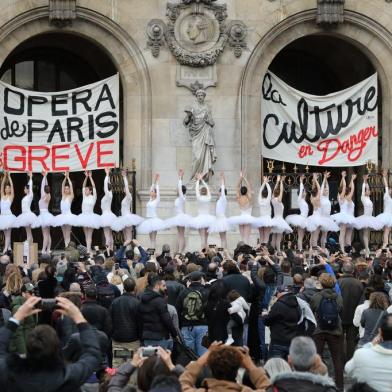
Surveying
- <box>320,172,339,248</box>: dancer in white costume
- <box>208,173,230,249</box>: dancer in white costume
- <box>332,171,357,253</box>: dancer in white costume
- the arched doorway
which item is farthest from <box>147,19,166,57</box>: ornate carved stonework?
<box>332,171,357,253</box>: dancer in white costume

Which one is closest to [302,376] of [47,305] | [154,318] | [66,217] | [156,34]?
[47,305]

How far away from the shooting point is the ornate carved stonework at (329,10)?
32031 mm

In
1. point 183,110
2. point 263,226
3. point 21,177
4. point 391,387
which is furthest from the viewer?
point 21,177

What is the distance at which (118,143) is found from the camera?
31.4 m

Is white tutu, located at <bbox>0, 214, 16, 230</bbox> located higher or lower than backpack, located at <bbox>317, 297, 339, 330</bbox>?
higher

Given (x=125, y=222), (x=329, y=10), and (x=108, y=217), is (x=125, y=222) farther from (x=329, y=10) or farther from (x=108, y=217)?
(x=329, y=10)

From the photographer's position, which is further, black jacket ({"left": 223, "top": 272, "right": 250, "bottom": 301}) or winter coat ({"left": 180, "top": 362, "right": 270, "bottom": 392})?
black jacket ({"left": 223, "top": 272, "right": 250, "bottom": 301})

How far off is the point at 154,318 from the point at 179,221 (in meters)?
14.5

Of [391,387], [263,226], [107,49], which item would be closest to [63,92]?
[107,49]

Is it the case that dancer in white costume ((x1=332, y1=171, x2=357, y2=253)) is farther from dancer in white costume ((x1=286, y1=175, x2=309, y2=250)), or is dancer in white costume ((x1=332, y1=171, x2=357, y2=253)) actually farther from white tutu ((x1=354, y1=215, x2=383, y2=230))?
dancer in white costume ((x1=286, y1=175, x2=309, y2=250))

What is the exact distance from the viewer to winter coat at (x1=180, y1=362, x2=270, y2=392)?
8.49m

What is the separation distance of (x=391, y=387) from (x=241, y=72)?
75.9 feet

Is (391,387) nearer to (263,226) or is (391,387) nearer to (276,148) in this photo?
(263,226)

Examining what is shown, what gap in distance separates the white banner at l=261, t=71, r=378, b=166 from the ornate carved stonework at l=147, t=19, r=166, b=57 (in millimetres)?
3329
